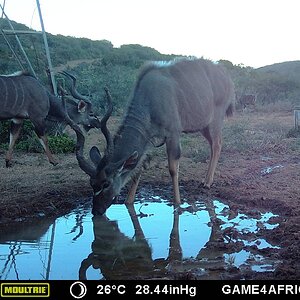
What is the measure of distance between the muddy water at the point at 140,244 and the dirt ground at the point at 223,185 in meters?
0.22

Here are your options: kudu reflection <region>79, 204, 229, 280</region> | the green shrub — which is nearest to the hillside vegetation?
the green shrub

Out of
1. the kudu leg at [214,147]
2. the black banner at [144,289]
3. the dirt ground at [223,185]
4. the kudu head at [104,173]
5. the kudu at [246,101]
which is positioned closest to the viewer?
the black banner at [144,289]

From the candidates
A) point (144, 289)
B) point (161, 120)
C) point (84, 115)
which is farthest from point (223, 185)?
point (84, 115)

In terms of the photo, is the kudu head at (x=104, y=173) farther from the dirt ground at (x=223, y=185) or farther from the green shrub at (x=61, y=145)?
the green shrub at (x=61, y=145)

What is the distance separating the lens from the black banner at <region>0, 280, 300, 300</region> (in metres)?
3.70

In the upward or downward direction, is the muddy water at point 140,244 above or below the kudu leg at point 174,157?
below

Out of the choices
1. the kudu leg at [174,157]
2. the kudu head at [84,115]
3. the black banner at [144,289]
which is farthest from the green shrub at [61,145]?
the black banner at [144,289]

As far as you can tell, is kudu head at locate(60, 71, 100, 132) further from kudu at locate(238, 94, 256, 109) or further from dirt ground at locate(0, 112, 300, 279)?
kudu at locate(238, 94, 256, 109)

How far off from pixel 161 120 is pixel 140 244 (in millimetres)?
2155

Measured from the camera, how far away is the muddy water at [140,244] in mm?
4551

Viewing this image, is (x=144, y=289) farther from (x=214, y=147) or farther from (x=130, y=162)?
(x=214, y=147)

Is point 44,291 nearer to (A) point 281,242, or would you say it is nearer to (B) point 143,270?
(B) point 143,270

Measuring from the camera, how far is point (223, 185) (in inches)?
317

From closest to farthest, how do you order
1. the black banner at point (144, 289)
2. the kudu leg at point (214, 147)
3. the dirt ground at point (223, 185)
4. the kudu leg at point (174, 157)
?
the black banner at point (144, 289) < the dirt ground at point (223, 185) < the kudu leg at point (174, 157) < the kudu leg at point (214, 147)
